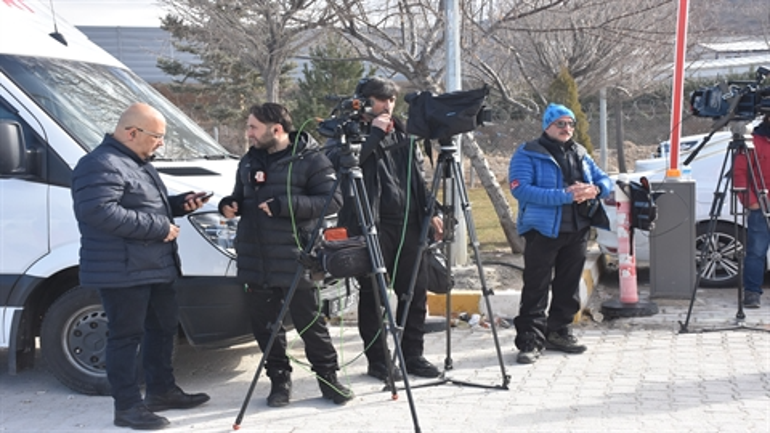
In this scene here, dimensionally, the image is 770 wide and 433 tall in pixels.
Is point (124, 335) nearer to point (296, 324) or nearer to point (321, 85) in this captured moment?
point (296, 324)

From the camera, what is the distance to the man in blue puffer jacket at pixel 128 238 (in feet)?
16.8

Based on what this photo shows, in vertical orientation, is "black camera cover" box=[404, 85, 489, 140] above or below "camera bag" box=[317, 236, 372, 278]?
above

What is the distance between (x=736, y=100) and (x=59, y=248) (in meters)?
5.24

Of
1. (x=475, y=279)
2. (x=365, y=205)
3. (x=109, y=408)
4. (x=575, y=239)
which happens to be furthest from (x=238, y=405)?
(x=475, y=279)

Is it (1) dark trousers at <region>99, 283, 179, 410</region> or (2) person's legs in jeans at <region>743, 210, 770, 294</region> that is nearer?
(1) dark trousers at <region>99, 283, 179, 410</region>

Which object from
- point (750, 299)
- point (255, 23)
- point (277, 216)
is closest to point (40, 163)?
point (277, 216)

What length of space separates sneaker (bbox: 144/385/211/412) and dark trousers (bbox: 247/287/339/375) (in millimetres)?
548

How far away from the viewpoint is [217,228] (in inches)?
233

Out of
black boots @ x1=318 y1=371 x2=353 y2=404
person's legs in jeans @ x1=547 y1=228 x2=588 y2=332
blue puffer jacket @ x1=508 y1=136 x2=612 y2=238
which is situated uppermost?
blue puffer jacket @ x1=508 y1=136 x2=612 y2=238

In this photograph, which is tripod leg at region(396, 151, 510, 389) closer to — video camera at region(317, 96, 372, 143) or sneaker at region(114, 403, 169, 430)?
video camera at region(317, 96, 372, 143)

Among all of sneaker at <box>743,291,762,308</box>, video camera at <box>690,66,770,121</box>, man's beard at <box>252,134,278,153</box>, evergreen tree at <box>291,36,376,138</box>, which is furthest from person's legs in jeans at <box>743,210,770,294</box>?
evergreen tree at <box>291,36,376,138</box>

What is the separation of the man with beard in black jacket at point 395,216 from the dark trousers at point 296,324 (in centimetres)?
42

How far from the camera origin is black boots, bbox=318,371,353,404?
5727 mm

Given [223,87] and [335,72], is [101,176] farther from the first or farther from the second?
[223,87]
